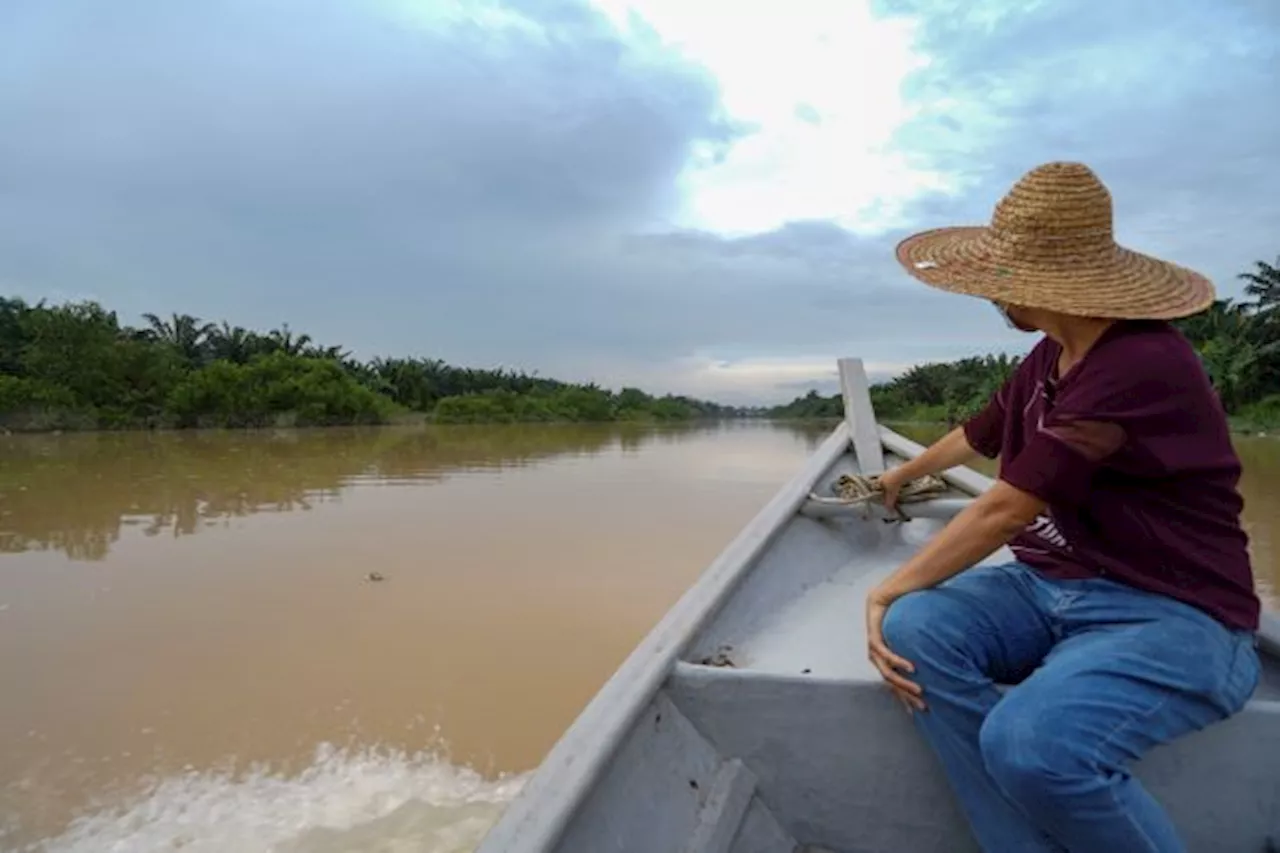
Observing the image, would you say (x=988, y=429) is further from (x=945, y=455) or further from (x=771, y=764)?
(x=771, y=764)

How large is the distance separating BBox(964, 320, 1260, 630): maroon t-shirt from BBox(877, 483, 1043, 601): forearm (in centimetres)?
3

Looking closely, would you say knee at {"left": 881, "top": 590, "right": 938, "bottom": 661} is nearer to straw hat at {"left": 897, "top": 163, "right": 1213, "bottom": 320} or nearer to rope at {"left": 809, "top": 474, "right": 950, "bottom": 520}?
straw hat at {"left": 897, "top": 163, "right": 1213, "bottom": 320}

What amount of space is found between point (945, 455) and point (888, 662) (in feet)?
2.10

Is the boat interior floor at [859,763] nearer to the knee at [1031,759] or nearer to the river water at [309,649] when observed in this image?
the knee at [1031,759]

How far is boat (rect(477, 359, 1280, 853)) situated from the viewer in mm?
873

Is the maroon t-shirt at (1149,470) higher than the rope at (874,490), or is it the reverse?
the maroon t-shirt at (1149,470)

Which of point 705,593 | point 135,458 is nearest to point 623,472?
point 135,458

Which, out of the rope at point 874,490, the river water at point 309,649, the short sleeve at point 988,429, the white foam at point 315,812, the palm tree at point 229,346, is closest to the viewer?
the short sleeve at point 988,429

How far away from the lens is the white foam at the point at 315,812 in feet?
7.07

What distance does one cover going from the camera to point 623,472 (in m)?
12.4

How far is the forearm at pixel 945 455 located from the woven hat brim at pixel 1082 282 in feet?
1.46

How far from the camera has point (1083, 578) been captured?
102cm

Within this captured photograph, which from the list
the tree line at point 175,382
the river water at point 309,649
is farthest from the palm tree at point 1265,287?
the tree line at point 175,382

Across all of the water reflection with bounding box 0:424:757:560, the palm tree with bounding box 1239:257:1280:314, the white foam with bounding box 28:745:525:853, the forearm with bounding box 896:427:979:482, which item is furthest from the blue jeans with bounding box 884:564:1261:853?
the palm tree with bounding box 1239:257:1280:314
